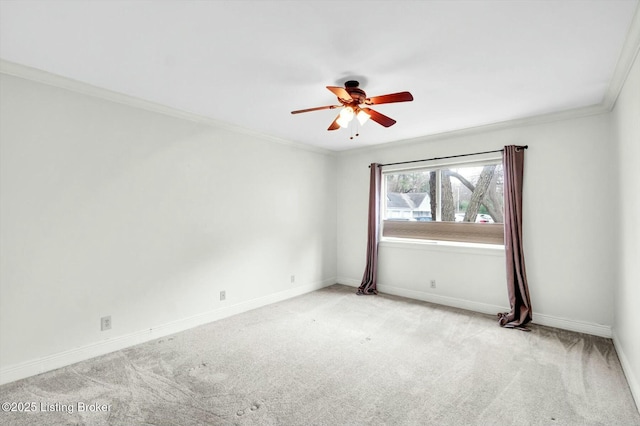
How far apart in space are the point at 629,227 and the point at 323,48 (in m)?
2.90

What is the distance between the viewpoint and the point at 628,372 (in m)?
2.50

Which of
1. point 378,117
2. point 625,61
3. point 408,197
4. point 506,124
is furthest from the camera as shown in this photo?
point 408,197

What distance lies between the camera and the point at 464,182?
454 cm

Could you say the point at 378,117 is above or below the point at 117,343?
above

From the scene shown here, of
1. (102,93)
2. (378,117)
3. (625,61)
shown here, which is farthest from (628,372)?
(102,93)

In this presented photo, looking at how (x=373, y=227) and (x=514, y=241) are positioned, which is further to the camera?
(x=373, y=227)

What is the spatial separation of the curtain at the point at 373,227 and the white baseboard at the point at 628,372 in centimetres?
288

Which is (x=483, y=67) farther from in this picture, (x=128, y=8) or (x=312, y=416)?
(x=312, y=416)

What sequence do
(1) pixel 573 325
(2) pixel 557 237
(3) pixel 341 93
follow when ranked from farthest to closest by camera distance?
(2) pixel 557 237, (1) pixel 573 325, (3) pixel 341 93

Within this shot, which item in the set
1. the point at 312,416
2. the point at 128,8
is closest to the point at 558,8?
the point at 128,8

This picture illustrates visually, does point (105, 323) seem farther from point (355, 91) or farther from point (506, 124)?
point (506, 124)

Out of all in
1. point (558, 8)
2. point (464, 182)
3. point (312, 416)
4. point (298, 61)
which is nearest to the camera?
point (558, 8)

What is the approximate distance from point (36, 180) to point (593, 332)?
560cm

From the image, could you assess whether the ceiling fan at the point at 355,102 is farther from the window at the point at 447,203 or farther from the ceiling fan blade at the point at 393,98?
the window at the point at 447,203
